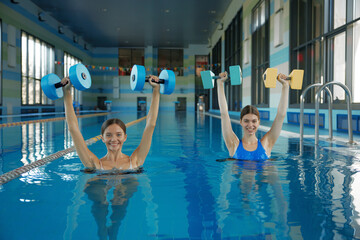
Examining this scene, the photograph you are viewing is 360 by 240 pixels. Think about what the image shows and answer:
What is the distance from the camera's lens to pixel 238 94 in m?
17.5

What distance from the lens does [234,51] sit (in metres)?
18.2

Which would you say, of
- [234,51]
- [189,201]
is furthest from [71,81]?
[234,51]

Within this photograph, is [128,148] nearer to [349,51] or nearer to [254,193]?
[254,193]

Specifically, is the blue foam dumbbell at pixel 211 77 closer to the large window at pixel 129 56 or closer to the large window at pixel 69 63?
the large window at pixel 69 63

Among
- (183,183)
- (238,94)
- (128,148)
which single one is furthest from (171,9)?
(183,183)

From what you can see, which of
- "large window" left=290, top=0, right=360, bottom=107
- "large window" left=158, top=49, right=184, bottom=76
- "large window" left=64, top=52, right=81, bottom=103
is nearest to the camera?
"large window" left=290, top=0, right=360, bottom=107

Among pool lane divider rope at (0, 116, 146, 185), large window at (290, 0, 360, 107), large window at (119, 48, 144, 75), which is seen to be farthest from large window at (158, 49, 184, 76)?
pool lane divider rope at (0, 116, 146, 185)

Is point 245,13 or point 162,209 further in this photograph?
point 245,13

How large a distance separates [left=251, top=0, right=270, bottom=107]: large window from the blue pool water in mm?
8858

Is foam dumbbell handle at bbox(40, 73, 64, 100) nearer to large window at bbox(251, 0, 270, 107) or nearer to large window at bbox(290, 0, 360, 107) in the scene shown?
large window at bbox(290, 0, 360, 107)

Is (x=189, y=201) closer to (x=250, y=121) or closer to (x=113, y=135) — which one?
(x=113, y=135)

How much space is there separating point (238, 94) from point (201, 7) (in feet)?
16.0

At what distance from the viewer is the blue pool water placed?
5.40 feet

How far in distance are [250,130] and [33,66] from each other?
17070mm
